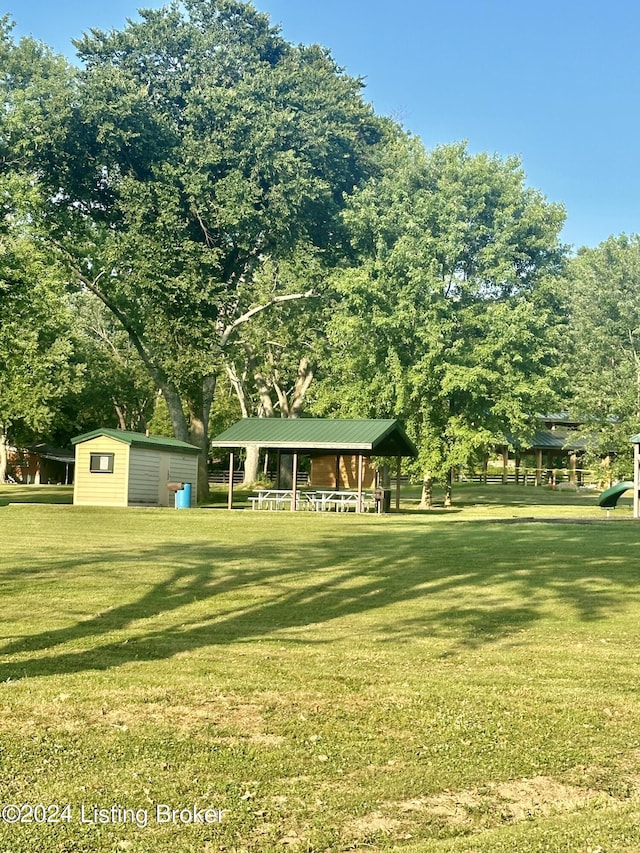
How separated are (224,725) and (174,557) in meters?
11.5

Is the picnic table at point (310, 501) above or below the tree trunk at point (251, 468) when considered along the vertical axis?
below

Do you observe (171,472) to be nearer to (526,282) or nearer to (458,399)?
(458,399)

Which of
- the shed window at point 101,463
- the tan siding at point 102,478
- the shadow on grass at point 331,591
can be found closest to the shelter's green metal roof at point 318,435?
the tan siding at point 102,478

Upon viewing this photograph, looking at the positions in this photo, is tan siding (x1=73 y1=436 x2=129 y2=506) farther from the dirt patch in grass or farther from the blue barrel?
the dirt patch in grass

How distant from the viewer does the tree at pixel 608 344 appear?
5266 cm

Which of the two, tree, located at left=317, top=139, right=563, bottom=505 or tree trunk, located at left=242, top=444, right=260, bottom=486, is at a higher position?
tree, located at left=317, top=139, right=563, bottom=505

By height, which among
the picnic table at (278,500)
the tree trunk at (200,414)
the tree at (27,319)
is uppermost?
the tree at (27,319)

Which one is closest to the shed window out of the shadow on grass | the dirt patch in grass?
the shadow on grass

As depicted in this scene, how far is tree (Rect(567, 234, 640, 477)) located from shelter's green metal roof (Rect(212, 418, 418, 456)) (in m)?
16.4

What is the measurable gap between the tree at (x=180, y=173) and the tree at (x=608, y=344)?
1710 centimetres

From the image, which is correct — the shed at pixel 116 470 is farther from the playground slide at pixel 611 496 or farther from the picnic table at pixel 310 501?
the playground slide at pixel 611 496

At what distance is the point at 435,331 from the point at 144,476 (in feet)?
45.4

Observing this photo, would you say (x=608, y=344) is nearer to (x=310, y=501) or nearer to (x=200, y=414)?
(x=200, y=414)

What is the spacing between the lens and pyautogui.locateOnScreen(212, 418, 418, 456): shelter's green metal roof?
36719 millimetres
